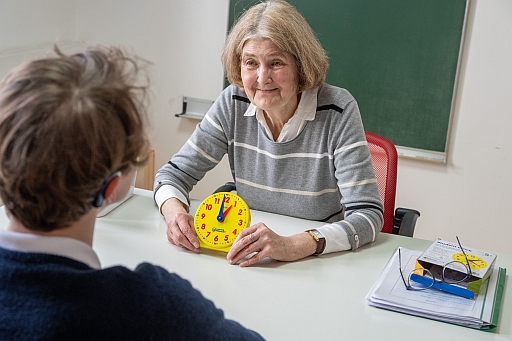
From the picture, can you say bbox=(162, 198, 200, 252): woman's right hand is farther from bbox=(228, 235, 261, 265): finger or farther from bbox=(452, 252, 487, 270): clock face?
bbox=(452, 252, 487, 270): clock face

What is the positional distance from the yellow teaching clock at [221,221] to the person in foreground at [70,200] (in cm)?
79

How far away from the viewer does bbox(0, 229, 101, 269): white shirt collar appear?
80 cm

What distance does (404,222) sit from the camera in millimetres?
2062

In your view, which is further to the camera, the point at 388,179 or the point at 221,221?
the point at 388,179

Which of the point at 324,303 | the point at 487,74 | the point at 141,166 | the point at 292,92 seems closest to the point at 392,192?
the point at 292,92

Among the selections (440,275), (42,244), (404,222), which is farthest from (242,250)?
(42,244)

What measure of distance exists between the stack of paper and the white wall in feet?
4.60

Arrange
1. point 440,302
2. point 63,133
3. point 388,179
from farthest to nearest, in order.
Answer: point 388,179 < point 440,302 < point 63,133

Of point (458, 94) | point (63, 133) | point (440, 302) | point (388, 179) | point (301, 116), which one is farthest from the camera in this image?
point (458, 94)

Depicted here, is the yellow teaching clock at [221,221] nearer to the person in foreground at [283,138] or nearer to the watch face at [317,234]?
the person in foreground at [283,138]

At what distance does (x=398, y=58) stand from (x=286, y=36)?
1.31 metres

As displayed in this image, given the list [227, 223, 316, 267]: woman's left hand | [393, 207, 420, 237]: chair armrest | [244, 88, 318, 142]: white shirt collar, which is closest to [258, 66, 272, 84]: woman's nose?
[244, 88, 318, 142]: white shirt collar

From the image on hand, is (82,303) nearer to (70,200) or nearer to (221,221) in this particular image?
(70,200)

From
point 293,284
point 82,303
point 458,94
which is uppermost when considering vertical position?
point 458,94
